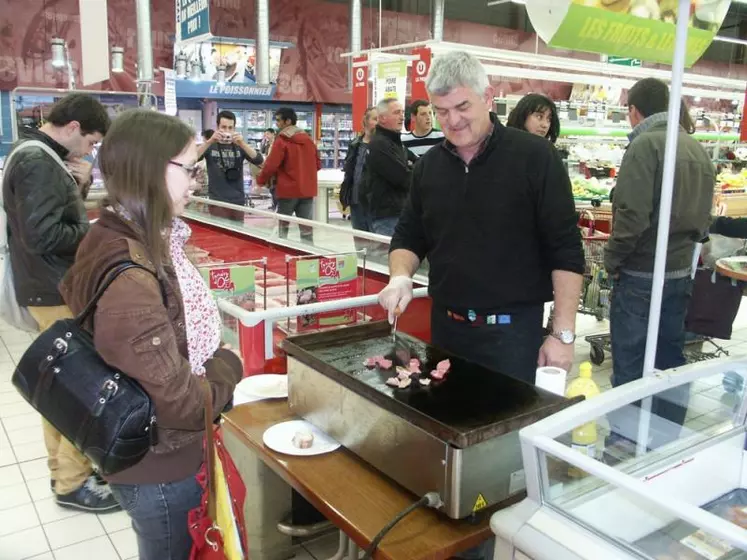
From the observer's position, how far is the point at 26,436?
4.06 metres

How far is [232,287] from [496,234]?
4.45ft

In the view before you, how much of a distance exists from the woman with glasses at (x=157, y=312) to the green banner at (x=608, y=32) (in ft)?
7.85

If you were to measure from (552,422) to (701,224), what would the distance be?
2.42 meters

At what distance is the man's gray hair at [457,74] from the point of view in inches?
81.4

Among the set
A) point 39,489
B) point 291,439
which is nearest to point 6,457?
point 39,489

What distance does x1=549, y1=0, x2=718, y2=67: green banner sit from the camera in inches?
127

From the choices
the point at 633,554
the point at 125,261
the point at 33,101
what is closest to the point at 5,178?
the point at 125,261

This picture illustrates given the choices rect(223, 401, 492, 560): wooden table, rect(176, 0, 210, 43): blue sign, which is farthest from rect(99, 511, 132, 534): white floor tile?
rect(176, 0, 210, 43): blue sign

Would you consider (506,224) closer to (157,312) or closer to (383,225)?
(157,312)

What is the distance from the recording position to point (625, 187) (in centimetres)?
329

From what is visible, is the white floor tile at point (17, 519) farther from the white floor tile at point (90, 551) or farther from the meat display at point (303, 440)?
the meat display at point (303, 440)

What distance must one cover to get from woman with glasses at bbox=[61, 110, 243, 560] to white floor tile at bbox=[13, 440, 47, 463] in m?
2.51

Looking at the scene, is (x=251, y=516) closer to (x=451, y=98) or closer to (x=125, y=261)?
(x=125, y=261)

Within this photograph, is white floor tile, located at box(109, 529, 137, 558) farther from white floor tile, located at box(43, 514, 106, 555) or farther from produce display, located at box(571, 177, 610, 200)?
produce display, located at box(571, 177, 610, 200)
